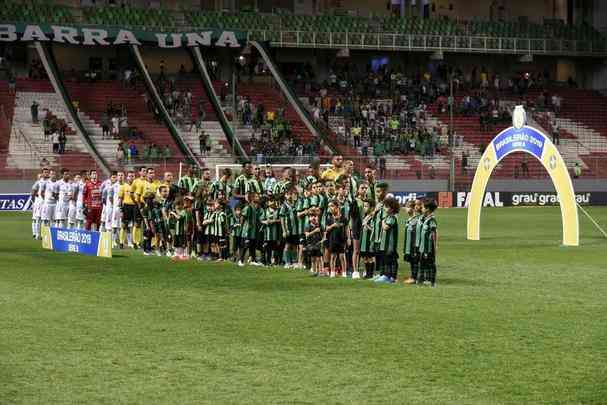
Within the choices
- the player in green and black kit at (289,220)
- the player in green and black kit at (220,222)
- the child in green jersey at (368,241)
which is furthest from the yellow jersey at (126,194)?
the child in green jersey at (368,241)

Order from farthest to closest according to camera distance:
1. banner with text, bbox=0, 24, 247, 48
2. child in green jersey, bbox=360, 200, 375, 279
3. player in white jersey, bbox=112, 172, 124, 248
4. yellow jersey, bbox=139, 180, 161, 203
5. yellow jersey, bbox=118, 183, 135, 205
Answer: banner with text, bbox=0, 24, 247, 48 → player in white jersey, bbox=112, 172, 124, 248 → yellow jersey, bbox=118, 183, 135, 205 → yellow jersey, bbox=139, 180, 161, 203 → child in green jersey, bbox=360, 200, 375, 279

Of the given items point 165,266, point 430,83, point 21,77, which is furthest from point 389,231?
point 430,83

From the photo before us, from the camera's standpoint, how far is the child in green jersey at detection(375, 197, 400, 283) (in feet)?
68.0

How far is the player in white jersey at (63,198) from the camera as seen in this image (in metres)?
33.1

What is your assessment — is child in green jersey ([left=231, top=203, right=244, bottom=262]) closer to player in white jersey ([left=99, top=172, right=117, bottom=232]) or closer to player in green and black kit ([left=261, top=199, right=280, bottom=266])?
player in green and black kit ([left=261, top=199, right=280, bottom=266])

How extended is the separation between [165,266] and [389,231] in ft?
18.8

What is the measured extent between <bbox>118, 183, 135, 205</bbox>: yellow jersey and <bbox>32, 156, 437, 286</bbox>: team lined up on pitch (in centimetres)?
2

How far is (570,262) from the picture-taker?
83.6ft

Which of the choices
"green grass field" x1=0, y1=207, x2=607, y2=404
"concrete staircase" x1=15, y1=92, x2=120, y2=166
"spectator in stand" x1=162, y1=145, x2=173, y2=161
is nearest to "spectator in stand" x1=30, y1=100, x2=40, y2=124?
"concrete staircase" x1=15, y1=92, x2=120, y2=166

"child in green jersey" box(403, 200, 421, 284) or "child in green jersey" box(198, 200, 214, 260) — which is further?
"child in green jersey" box(198, 200, 214, 260)

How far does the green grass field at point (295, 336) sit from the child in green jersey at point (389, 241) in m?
0.67

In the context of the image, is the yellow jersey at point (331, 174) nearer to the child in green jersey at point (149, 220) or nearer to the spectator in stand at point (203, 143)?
the child in green jersey at point (149, 220)

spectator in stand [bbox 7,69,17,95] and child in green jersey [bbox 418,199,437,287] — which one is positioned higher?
spectator in stand [bbox 7,69,17,95]

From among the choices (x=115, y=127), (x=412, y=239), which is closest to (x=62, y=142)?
(x=115, y=127)
